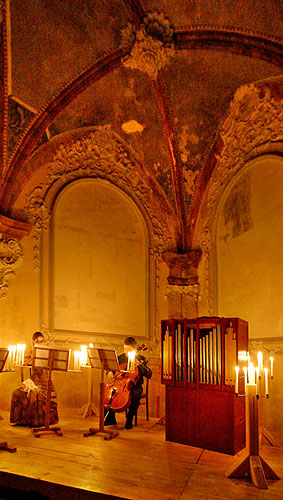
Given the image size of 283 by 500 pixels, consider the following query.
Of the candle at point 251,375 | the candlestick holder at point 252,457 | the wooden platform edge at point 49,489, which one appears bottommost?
the wooden platform edge at point 49,489

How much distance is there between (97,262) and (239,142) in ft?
11.2

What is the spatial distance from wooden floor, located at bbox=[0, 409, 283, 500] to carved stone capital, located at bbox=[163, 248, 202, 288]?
3082 mm

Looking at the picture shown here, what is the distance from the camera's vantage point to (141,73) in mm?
7039

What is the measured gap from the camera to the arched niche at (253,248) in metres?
6.85

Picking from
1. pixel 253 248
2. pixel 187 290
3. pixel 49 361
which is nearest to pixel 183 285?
pixel 187 290

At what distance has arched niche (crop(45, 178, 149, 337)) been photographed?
845 centimetres

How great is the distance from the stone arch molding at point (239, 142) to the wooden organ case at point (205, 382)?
2509 mm

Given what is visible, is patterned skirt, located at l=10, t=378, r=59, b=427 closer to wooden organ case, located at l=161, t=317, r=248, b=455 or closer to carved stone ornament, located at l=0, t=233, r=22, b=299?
wooden organ case, located at l=161, t=317, r=248, b=455

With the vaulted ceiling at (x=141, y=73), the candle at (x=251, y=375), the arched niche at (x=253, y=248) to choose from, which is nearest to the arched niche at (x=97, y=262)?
the vaulted ceiling at (x=141, y=73)

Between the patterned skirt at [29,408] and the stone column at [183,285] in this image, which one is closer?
the patterned skirt at [29,408]

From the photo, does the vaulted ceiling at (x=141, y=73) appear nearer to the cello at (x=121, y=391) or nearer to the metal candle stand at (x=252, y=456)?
the cello at (x=121, y=391)

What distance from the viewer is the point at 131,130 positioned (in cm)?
807

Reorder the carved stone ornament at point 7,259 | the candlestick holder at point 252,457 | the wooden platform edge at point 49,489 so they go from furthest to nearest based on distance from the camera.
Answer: the carved stone ornament at point 7,259, the candlestick holder at point 252,457, the wooden platform edge at point 49,489

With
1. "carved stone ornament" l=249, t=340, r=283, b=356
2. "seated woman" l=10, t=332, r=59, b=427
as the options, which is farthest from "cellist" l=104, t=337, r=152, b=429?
"carved stone ornament" l=249, t=340, r=283, b=356
